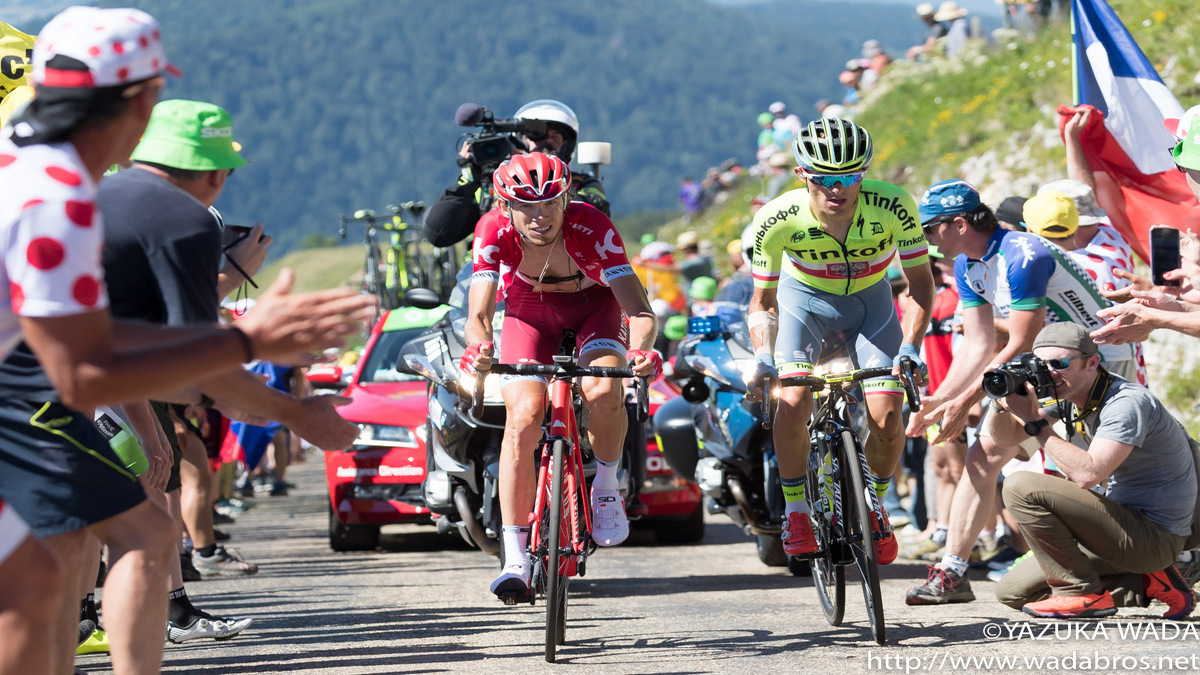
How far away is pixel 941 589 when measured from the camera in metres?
7.89

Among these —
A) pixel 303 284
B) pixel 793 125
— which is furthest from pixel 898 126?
pixel 303 284

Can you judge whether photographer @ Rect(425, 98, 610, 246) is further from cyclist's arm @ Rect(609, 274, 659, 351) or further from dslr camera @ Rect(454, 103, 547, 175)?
cyclist's arm @ Rect(609, 274, 659, 351)

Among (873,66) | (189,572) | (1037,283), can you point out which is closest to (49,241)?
(1037,283)

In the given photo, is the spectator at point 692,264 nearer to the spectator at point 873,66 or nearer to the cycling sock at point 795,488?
the cycling sock at point 795,488

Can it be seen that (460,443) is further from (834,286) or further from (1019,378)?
(1019,378)

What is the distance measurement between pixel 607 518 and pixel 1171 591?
8.88ft

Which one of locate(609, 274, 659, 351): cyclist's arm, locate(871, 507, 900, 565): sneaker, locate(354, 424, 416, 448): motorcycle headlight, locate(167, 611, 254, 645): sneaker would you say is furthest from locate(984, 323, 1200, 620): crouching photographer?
locate(354, 424, 416, 448): motorcycle headlight

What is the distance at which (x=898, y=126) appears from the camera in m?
31.3

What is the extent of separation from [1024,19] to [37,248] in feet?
92.3

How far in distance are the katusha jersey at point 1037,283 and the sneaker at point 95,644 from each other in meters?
4.85

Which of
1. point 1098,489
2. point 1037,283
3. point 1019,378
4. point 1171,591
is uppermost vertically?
point 1037,283

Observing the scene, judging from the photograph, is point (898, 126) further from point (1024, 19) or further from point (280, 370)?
point (280, 370)

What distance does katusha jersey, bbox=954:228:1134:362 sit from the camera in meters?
7.72

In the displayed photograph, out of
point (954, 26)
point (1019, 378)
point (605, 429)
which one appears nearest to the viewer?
point (1019, 378)
